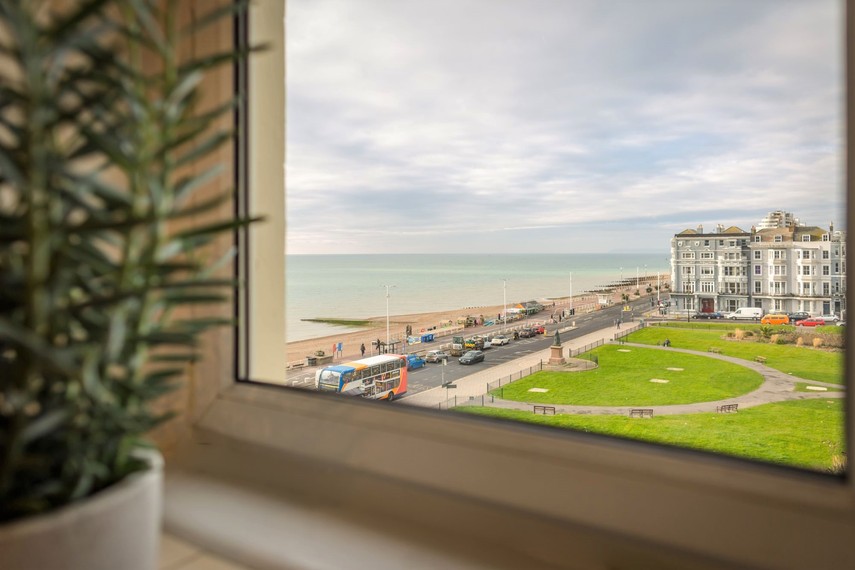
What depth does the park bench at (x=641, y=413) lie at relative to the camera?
0.81m

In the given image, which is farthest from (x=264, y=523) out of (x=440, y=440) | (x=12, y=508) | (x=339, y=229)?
(x=339, y=229)

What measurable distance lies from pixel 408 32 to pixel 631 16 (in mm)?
391

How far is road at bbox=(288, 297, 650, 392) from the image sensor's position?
0.94m

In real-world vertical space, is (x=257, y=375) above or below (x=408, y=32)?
below

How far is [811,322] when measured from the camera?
597 mm

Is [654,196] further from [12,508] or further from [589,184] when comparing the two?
[12,508]

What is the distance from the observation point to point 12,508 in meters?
0.32

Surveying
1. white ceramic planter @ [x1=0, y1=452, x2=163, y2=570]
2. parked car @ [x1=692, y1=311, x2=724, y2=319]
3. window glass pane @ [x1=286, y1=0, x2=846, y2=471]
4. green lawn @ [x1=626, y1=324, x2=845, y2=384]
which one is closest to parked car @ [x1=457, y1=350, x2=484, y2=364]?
window glass pane @ [x1=286, y1=0, x2=846, y2=471]

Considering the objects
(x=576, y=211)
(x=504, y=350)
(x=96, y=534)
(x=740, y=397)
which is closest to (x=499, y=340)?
(x=504, y=350)

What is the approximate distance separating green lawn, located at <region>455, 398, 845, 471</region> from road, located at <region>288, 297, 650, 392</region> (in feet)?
0.40

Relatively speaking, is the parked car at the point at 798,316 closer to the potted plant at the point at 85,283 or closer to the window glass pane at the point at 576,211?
the window glass pane at the point at 576,211

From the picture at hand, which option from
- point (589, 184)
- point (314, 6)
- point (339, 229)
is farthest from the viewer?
point (339, 229)

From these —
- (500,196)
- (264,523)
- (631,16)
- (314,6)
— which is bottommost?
(264,523)

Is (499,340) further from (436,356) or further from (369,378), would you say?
(369,378)
